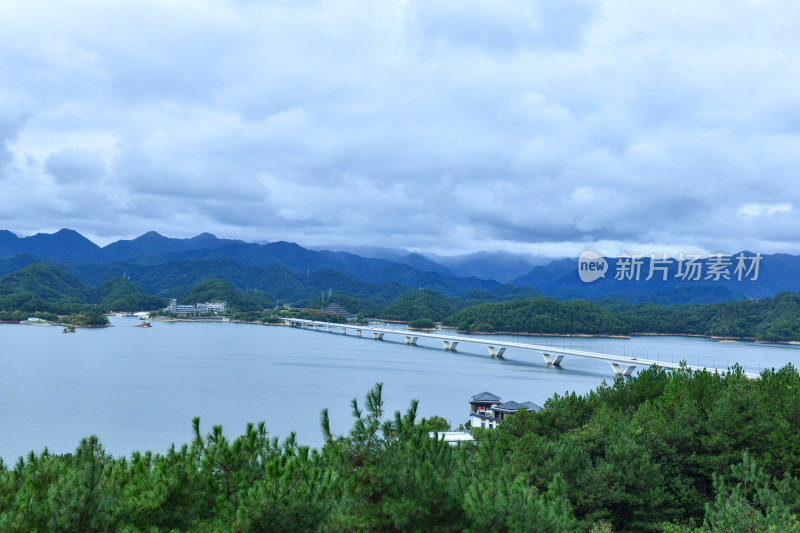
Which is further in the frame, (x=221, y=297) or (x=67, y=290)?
(x=221, y=297)

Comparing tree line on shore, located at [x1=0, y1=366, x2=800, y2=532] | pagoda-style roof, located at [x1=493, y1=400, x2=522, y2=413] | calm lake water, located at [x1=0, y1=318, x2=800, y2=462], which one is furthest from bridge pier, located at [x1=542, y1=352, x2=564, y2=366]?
tree line on shore, located at [x1=0, y1=366, x2=800, y2=532]

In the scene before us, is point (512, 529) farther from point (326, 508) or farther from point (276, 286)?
point (276, 286)

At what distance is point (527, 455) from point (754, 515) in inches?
154

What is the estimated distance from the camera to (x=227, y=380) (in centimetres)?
3566

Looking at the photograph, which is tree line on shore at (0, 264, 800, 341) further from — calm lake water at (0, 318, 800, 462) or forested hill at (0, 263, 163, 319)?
calm lake water at (0, 318, 800, 462)

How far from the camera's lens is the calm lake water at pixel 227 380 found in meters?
22.4

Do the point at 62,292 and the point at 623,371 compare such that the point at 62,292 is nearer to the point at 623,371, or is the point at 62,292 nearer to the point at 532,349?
the point at 532,349

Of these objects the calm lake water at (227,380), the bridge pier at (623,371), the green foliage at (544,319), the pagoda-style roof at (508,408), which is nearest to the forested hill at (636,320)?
the green foliage at (544,319)

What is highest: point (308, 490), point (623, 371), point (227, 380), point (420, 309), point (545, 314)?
point (545, 314)

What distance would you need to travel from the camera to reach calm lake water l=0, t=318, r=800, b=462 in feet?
73.5

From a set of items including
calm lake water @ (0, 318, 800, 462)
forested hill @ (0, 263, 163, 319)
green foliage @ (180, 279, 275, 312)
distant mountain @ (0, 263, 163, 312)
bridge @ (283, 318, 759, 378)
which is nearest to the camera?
calm lake water @ (0, 318, 800, 462)

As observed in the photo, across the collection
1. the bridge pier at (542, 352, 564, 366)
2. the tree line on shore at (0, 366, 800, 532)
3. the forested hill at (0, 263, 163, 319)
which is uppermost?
the tree line on shore at (0, 366, 800, 532)

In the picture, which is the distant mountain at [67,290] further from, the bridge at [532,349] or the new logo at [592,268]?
the new logo at [592,268]

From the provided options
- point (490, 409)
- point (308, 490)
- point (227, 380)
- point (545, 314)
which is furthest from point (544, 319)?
point (308, 490)
